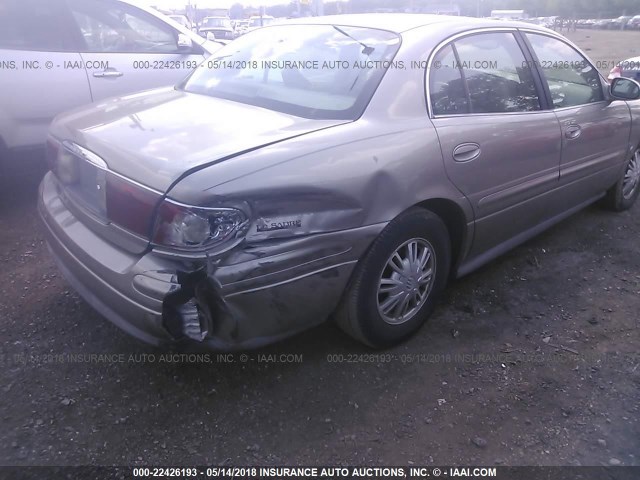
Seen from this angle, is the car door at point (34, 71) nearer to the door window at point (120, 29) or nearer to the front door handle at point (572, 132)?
the door window at point (120, 29)

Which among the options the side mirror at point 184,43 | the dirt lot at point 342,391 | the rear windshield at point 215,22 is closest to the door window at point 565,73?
the dirt lot at point 342,391

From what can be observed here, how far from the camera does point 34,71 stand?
437cm

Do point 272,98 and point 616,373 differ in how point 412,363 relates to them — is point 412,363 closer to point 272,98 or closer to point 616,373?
point 616,373

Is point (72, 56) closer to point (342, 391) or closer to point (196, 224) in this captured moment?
point (196, 224)

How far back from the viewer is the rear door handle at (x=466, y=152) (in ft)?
9.20

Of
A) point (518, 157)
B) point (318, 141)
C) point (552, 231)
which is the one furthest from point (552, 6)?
point (318, 141)

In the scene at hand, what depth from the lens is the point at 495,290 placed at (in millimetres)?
3510

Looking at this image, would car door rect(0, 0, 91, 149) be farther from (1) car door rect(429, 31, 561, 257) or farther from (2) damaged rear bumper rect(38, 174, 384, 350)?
(1) car door rect(429, 31, 561, 257)

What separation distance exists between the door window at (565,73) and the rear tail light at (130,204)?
2.64 m

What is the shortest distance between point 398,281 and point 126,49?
3.51 metres

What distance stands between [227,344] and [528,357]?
5.18 feet

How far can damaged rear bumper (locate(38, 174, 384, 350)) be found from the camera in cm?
212

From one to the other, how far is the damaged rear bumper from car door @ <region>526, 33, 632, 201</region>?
1.87 meters
